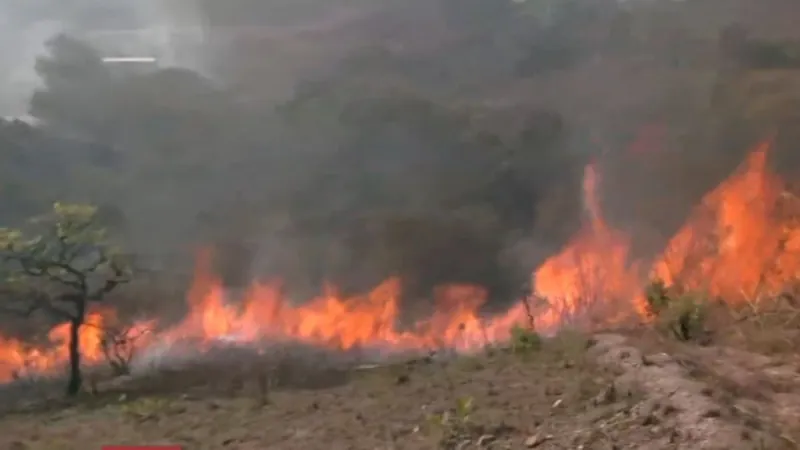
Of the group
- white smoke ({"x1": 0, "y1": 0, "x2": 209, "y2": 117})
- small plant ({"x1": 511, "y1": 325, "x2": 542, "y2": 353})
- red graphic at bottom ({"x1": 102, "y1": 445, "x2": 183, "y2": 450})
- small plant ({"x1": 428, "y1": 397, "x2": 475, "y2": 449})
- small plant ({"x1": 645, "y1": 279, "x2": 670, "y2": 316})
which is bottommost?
small plant ({"x1": 428, "y1": 397, "x2": 475, "y2": 449})

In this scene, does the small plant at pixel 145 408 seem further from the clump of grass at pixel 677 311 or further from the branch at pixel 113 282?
the clump of grass at pixel 677 311

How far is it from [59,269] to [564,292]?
1405 millimetres

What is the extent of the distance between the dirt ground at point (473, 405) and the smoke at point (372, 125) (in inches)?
12.9

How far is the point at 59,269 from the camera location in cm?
199

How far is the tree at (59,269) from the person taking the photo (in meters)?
1.99

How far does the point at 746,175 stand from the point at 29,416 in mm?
2155

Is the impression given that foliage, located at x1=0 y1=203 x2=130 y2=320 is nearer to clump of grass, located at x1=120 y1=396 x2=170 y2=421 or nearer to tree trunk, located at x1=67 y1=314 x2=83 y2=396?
tree trunk, located at x1=67 y1=314 x2=83 y2=396

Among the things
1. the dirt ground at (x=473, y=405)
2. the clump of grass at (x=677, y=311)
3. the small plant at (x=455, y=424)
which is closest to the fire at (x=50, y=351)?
the dirt ground at (x=473, y=405)

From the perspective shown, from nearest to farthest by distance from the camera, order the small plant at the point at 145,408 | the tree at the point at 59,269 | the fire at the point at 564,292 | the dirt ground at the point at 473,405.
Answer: the dirt ground at the point at 473,405
the small plant at the point at 145,408
the tree at the point at 59,269
the fire at the point at 564,292

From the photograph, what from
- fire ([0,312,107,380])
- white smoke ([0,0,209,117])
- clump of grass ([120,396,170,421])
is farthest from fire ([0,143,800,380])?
white smoke ([0,0,209,117])

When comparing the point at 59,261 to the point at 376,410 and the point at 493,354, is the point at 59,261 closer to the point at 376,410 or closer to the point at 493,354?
the point at 376,410

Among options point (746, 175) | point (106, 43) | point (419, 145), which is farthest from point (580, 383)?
point (106, 43)

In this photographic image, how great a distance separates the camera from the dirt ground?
1528 mm

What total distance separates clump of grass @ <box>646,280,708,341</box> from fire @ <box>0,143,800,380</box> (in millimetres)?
43
